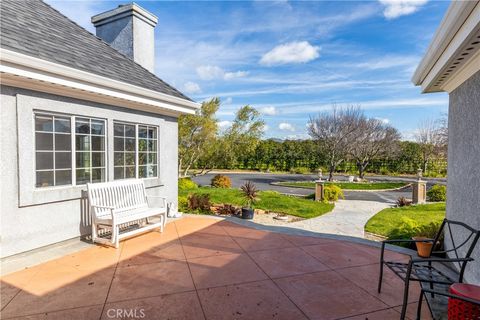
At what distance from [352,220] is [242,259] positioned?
7051 mm

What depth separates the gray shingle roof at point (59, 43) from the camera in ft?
16.5

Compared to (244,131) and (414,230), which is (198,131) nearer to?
(244,131)

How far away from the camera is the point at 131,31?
30.5 feet

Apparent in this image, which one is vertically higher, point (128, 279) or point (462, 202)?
point (462, 202)

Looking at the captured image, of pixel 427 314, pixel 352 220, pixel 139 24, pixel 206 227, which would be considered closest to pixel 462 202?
pixel 427 314

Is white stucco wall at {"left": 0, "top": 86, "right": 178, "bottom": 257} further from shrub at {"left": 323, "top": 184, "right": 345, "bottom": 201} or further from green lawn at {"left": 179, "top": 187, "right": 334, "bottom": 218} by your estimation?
shrub at {"left": 323, "top": 184, "right": 345, "bottom": 201}

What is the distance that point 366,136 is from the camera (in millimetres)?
26797

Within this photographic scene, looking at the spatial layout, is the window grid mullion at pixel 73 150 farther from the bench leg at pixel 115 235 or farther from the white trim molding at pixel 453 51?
the white trim molding at pixel 453 51

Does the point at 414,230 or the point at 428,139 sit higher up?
the point at 428,139

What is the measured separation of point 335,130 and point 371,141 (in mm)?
5095

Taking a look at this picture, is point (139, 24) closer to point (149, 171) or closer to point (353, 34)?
point (149, 171)

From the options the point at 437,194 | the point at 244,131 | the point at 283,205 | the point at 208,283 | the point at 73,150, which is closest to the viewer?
the point at 208,283

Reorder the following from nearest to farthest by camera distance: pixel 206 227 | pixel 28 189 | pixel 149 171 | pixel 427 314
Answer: pixel 427 314 → pixel 28 189 → pixel 206 227 → pixel 149 171

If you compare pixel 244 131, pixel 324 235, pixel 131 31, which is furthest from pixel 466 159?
pixel 244 131
